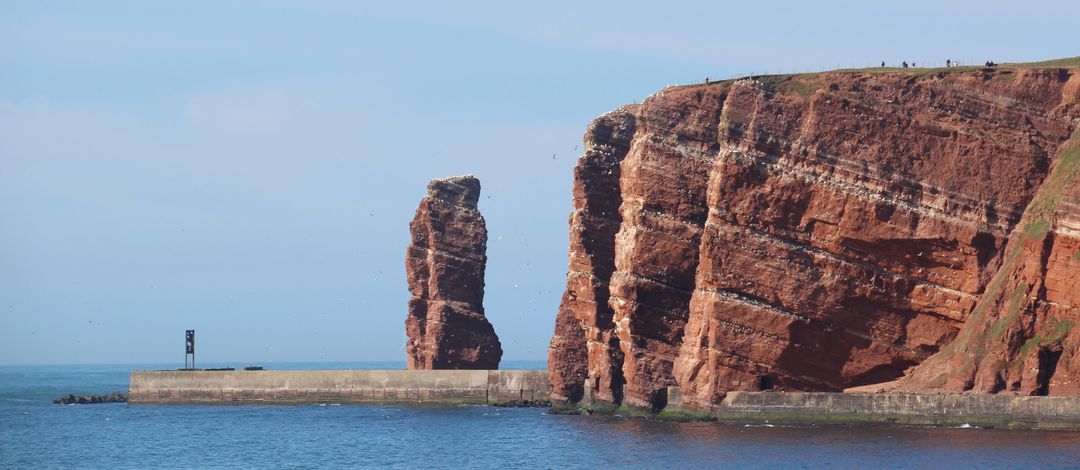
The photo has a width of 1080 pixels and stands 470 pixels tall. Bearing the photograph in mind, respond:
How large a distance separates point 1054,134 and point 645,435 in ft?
64.8

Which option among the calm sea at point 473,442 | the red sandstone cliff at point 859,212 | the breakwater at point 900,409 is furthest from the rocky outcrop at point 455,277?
the breakwater at point 900,409

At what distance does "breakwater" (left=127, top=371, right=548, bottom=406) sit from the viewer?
282 feet

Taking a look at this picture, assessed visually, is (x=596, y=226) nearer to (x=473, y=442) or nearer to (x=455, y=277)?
(x=473, y=442)

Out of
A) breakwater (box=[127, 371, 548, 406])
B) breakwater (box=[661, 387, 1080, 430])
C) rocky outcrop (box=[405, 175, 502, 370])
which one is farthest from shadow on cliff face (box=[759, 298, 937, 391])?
rocky outcrop (box=[405, 175, 502, 370])

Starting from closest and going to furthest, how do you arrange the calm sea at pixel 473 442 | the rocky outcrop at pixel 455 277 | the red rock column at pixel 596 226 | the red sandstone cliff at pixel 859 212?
the calm sea at pixel 473 442 < the red sandstone cliff at pixel 859 212 < the red rock column at pixel 596 226 < the rocky outcrop at pixel 455 277

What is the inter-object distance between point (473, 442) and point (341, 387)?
27.3 m

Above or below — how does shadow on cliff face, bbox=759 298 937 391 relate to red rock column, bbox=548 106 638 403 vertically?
below

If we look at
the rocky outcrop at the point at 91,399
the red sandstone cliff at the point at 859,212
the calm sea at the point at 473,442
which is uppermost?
the red sandstone cliff at the point at 859,212

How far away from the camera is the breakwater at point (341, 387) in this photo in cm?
8600

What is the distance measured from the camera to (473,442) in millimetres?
65688

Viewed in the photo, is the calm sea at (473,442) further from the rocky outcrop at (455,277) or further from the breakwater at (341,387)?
the rocky outcrop at (455,277)

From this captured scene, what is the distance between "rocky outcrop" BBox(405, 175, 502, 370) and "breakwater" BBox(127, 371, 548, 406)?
2808 mm

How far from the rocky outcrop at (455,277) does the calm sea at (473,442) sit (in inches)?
186

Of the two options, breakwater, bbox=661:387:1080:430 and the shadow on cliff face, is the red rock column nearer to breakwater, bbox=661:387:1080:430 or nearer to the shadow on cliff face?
breakwater, bbox=661:387:1080:430
